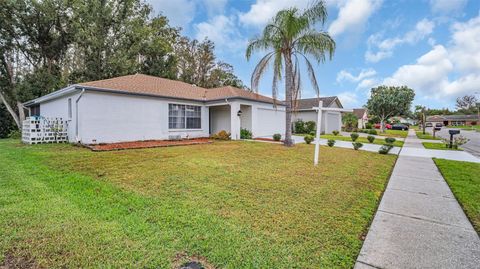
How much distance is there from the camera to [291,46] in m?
11.4

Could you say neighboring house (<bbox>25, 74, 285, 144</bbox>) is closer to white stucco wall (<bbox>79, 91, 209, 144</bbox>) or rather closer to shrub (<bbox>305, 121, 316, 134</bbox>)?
white stucco wall (<bbox>79, 91, 209, 144</bbox>)

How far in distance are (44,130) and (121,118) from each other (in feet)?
12.7

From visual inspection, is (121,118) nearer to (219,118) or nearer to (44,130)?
(44,130)

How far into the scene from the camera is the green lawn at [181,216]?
2.42m

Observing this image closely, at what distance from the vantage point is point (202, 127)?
16406 mm

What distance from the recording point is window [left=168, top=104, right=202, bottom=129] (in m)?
14.6

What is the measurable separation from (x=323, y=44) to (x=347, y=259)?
1079 cm

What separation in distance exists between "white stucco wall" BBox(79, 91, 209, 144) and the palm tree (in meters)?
6.25

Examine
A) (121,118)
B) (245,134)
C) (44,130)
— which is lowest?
(245,134)

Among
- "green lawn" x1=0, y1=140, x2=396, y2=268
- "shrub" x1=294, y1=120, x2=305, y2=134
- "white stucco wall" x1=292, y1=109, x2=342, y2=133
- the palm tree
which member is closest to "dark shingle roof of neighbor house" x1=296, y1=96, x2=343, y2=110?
"white stucco wall" x1=292, y1=109, x2=342, y2=133

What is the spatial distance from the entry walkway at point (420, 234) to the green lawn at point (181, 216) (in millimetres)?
224

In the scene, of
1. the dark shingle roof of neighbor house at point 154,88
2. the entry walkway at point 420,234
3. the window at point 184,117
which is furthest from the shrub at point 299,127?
the entry walkway at point 420,234

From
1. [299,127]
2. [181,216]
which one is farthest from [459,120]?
[181,216]

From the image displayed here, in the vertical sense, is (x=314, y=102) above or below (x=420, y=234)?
above
